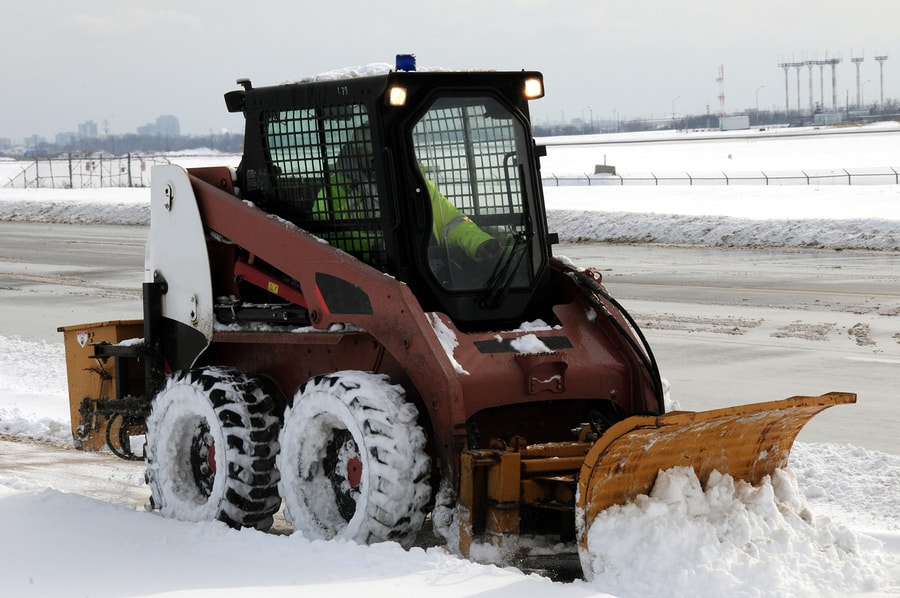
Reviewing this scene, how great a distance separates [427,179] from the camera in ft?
21.6

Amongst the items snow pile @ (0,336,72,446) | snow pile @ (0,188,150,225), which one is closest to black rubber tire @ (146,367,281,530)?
snow pile @ (0,336,72,446)

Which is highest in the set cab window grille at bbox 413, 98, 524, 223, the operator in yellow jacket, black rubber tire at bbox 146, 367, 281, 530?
cab window grille at bbox 413, 98, 524, 223

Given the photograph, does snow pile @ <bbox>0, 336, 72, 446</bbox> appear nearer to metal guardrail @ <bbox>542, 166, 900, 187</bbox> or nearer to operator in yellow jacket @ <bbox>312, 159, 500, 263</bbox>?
operator in yellow jacket @ <bbox>312, 159, 500, 263</bbox>

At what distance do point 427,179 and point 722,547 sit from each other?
7.71 feet

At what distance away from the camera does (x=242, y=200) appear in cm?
710

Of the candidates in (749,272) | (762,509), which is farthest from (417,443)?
(749,272)

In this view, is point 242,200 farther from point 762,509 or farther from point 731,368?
point 731,368

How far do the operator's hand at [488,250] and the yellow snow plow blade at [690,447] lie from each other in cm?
151

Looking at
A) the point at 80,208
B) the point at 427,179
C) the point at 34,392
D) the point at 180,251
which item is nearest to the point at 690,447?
the point at 427,179

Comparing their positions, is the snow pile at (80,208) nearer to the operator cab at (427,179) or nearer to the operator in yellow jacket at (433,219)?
the operator cab at (427,179)

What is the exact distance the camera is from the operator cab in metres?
6.48

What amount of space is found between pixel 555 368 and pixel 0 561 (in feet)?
8.90

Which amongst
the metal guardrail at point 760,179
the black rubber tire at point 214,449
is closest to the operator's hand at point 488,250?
the black rubber tire at point 214,449

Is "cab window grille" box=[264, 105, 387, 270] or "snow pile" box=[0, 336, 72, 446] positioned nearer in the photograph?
"cab window grille" box=[264, 105, 387, 270]
